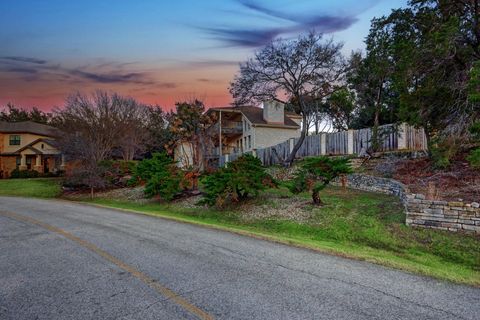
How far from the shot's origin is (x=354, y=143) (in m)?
19.8

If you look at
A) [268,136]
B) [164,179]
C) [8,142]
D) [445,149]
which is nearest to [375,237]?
[445,149]

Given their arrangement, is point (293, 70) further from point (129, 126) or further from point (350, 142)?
point (129, 126)

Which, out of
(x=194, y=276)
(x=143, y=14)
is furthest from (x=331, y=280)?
(x=143, y=14)

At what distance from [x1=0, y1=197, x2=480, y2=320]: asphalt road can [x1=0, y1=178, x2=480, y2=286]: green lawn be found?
2.21ft

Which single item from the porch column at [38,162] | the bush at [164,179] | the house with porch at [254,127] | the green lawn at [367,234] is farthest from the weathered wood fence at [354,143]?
the porch column at [38,162]

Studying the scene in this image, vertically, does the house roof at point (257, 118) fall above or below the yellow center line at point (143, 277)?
above

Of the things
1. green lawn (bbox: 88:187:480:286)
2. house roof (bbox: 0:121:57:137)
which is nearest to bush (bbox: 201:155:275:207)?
green lawn (bbox: 88:187:480:286)

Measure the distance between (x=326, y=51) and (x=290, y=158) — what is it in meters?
8.29

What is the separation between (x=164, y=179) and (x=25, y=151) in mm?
37307

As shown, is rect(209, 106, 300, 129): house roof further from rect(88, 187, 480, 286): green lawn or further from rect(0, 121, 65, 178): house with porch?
rect(0, 121, 65, 178): house with porch

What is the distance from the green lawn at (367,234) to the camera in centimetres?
620

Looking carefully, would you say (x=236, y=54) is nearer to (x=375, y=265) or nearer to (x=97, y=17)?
(x=97, y=17)

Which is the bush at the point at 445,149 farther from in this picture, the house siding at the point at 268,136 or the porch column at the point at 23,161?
the porch column at the point at 23,161

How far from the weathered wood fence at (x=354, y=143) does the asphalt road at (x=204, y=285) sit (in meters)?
12.3
